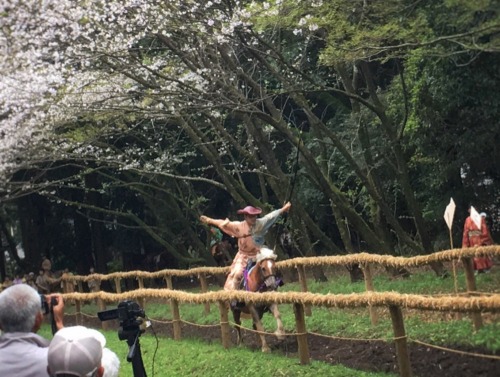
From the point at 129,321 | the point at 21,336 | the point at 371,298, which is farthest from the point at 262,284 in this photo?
the point at 21,336

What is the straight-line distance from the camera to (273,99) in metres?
16.4

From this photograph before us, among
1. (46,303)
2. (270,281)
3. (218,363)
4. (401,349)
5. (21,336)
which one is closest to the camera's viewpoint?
(21,336)

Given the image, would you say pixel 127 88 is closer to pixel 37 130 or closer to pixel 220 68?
pixel 220 68

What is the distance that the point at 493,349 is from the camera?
25.4ft

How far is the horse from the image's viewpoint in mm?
9805

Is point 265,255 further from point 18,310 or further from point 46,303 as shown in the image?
point 18,310

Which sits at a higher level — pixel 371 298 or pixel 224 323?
pixel 371 298

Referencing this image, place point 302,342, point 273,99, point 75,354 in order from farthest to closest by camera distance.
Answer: point 273,99
point 302,342
point 75,354

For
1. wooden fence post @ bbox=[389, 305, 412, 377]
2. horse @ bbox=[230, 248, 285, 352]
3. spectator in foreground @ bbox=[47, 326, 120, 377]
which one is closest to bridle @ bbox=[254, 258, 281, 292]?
horse @ bbox=[230, 248, 285, 352]

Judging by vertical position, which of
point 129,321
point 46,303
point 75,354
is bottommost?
point 129,321

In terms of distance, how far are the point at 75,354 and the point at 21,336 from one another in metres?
0.56

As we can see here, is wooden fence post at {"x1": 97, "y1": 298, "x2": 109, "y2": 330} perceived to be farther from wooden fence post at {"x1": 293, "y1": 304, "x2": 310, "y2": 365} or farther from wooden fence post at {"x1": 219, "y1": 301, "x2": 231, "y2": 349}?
wooden fence post at {"x1": 293, "y1": 304, "x2": 310, "y2": 365}

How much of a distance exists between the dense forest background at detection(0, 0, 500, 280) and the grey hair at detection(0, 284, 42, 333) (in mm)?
5503

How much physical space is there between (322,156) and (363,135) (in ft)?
4.01
